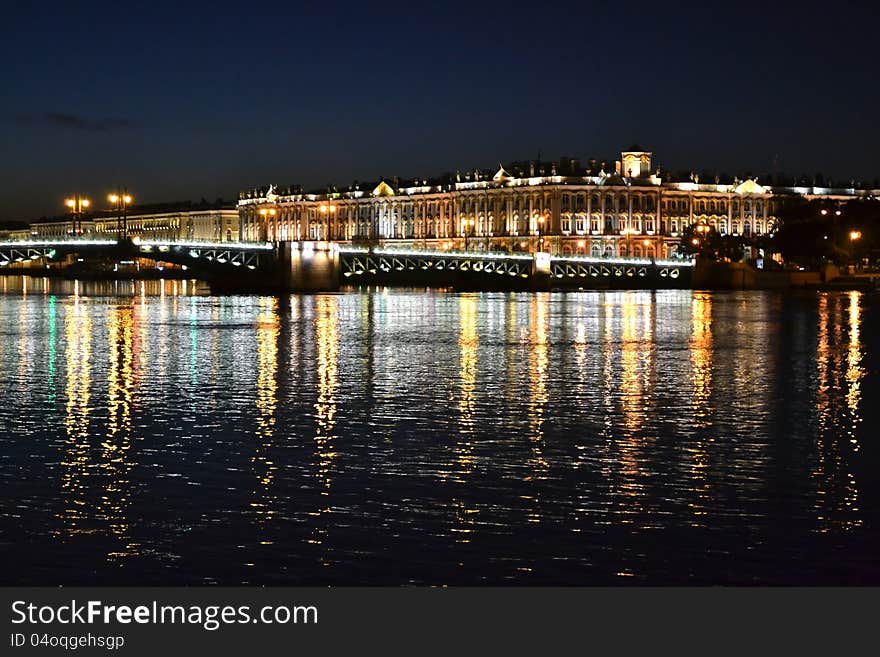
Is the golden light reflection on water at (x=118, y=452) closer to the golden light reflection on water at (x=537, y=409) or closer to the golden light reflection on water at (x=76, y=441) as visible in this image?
the golden light reflection on water at (x=76, y=441)

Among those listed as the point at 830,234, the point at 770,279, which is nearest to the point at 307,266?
the point at 770,279

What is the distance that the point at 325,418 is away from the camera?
68.8ft

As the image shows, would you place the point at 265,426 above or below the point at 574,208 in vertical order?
below

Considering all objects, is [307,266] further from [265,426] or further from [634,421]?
[265,426]

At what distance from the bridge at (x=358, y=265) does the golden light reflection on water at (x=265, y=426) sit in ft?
186

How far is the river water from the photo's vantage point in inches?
478

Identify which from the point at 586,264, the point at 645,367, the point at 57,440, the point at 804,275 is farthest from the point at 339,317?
the point at 586,264

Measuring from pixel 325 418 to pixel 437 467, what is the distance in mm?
4844

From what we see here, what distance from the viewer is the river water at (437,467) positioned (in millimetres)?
12148

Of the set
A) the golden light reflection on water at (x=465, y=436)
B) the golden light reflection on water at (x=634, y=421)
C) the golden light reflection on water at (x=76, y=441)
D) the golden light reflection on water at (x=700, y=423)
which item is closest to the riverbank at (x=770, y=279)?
the golden light reflection on water at (x=634, y=421)

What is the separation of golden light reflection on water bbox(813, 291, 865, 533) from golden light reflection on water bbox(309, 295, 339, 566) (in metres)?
4.55
